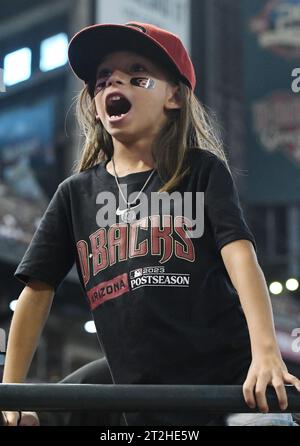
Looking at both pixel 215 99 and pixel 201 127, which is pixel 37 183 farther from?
pixel 201 127

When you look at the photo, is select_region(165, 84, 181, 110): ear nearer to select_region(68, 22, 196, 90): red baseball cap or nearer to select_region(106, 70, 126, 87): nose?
select_region(68, 22, 196, 90): red baseball cap

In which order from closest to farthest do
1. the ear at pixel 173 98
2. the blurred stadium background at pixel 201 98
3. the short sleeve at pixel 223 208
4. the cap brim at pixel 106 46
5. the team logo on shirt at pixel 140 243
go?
the short sleeve at pixel 223 208 < the team logo on shirt at pixel 140 243 < the cap brim at pixel 106 46 < the ear at pixel 173 98 < the blurred stadium background at pixel 201 98

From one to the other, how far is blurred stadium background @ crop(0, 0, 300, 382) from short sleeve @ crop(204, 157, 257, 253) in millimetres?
16800

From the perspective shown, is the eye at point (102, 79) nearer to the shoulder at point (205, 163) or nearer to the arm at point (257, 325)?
the shoulder at point (205, 163)

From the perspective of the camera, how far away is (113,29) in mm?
2570

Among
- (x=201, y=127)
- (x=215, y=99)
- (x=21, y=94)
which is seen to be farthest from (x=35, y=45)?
(x=201, y=127)

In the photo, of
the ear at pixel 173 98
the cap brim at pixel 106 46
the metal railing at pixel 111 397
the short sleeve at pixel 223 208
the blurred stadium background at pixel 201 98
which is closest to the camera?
the metal railing at pixel 111 397

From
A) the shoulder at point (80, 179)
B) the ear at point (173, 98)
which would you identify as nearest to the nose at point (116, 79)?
the ear at point (173, 98)

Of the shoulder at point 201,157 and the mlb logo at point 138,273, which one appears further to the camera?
the shoulder at point 201,157

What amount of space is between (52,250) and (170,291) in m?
0.40

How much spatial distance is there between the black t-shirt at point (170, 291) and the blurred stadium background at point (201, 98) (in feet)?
54.9

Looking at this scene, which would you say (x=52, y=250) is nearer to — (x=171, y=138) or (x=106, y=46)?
(x=171, y=138)

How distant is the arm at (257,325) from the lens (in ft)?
6.38
